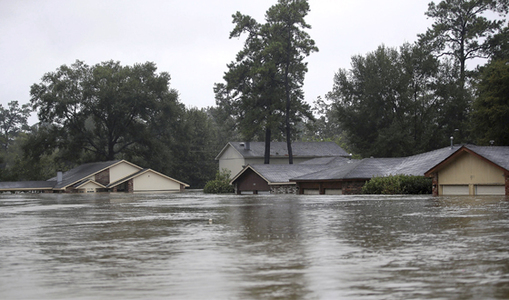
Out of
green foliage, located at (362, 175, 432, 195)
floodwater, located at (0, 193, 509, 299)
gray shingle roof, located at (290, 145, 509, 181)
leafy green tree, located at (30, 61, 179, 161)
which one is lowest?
floodwater, located at (0, 193, 509, 299)

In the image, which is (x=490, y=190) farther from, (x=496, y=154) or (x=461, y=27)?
(x=461, y=27)

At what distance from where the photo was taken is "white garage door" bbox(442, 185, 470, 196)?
1687 inches

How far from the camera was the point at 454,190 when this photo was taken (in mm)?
43344

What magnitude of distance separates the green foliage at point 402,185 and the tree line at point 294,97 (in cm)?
1214

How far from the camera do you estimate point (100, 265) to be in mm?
10852

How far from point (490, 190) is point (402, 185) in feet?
26.5

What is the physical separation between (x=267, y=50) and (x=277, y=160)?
1862 cm

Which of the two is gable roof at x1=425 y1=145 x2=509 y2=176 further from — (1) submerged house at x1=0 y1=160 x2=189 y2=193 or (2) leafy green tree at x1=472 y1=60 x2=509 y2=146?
(1) submerged house at x1=0 y1=160 x2=189 y2=193

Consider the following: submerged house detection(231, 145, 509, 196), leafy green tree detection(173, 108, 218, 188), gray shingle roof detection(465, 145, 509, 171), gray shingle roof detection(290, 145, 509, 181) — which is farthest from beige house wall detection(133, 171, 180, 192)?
gray shingle roof detection(465, 145, 509, 171)

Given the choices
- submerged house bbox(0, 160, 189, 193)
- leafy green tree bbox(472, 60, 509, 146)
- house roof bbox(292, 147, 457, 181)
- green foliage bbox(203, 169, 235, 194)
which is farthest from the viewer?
submerged house bbox(0, 160, 189, 193)

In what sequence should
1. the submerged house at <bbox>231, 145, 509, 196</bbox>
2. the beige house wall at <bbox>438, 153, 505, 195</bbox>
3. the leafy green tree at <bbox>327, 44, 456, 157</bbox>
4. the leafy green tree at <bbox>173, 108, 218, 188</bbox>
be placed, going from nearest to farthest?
1. the beige house wall at <bbox>438, 153, 505, 195</bbox>
2. the submerged house at <bbox>231, 145, 509, 196</bbox>
3. the leafy green tree at <bbox>327, 44, 456, 157</bbox>
4. the leafy green tree at <bbox>173, 108, 218, 188</bbox>

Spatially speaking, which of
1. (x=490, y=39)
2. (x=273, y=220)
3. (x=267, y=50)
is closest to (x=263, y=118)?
(x=267, y=50)

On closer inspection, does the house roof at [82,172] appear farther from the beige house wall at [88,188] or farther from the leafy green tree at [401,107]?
the leafy green tree at [401,107]

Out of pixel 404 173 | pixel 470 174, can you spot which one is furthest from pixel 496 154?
pixel 404 173
